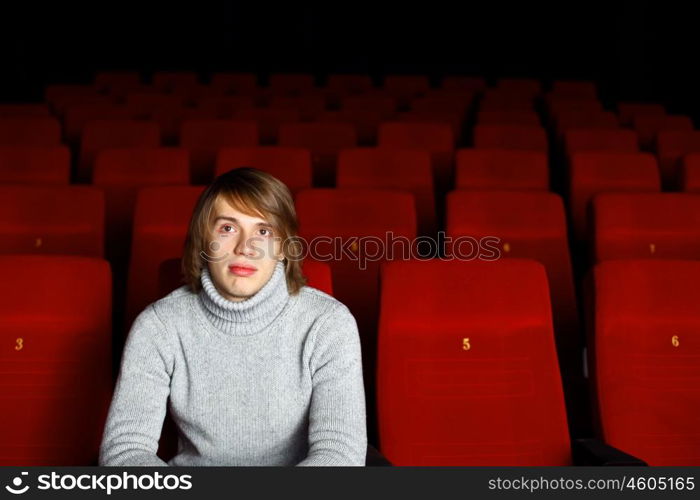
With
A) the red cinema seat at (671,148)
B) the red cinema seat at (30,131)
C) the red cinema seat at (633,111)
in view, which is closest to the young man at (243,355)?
the red cinema seat at (30,131)

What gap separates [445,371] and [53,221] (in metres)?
0.90

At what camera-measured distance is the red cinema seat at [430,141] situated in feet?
7.97

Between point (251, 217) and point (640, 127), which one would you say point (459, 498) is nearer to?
point (251, 217)

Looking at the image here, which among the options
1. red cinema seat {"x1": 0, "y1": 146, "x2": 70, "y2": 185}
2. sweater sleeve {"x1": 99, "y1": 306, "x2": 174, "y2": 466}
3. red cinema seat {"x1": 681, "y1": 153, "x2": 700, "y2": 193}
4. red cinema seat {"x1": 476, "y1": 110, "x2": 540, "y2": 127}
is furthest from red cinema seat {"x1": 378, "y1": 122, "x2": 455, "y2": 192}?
sweater sleeve {"x1": 99, "y1": 306, "x2": 174, "y2": 466}

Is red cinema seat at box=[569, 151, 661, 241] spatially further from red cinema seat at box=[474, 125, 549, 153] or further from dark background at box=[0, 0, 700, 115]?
dark background at box=[0, 0, 700, 115]

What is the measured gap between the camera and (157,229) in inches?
59.6

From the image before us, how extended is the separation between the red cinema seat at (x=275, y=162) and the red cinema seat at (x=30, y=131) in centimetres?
82

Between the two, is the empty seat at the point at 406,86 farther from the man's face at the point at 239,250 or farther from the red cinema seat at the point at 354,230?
→ the man's face at the point at 239,250

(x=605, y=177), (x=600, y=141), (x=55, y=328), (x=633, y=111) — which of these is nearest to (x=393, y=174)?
(x=605, y=177)

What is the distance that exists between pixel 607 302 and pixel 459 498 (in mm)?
594

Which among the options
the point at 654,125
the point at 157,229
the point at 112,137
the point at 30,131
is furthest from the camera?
the point at 654,125

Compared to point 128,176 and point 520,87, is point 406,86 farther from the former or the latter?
point 128,176

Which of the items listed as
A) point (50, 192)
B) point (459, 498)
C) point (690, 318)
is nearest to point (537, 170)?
point (690, 318)

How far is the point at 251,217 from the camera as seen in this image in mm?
899
